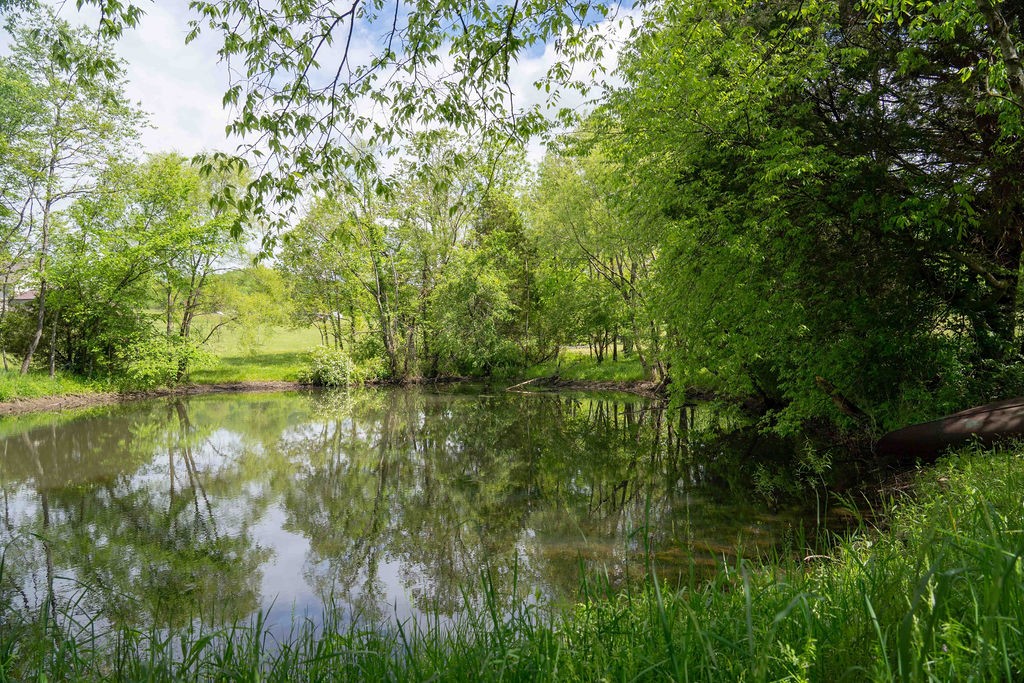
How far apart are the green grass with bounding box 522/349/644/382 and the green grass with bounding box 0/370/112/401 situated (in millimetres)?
17798

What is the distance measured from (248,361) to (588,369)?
17985mm

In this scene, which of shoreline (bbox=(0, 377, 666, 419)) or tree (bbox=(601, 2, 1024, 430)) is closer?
tree (bbox=(601, 2, 1024, 430))

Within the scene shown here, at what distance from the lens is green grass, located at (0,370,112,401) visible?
17.3 meters

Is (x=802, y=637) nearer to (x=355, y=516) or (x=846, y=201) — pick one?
(x=355, y=516)

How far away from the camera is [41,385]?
60.5 ft

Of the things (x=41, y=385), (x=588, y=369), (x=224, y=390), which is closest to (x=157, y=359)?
(x=224, y=390)

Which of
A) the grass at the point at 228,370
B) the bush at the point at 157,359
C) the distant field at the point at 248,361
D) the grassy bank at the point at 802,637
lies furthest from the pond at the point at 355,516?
the distant field at the point at 248,361

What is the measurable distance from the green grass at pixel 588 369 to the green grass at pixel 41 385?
58.4ft

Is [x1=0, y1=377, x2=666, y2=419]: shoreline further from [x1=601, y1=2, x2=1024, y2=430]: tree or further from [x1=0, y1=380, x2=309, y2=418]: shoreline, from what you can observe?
[x1=601, y1=2, x2=1024, y2=430]: tree

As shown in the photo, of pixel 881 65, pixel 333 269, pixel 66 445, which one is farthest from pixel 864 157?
pixel 333 269

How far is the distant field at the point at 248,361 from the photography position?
26.4 metres

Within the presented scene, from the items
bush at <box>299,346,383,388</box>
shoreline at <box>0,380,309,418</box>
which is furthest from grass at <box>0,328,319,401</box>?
bush at <box>299,346,383,388</box>

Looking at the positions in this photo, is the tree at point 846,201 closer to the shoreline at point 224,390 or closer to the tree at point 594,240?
the tree at point 594,240

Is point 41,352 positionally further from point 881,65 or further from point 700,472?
point 881,65
